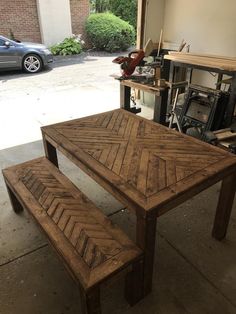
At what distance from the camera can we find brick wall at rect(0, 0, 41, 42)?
9696 mm

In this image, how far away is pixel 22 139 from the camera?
3.69 metres

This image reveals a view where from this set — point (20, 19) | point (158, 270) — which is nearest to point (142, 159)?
point (158, 270)

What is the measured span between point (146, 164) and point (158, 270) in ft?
2.33

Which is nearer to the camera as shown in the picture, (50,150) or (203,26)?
(50,150)

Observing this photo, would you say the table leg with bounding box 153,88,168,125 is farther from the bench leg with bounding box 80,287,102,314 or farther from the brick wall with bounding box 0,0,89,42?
the brick wall with bounding box 0,0,89,42

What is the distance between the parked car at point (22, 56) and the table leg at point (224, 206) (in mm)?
6876

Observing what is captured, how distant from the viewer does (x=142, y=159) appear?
178cm

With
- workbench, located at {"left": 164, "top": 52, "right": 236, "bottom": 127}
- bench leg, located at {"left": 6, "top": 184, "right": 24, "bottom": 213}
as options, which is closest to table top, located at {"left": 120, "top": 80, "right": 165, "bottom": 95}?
workbench, located at {"left": 164, "top": 52, "right": 236, "bottom": 127}

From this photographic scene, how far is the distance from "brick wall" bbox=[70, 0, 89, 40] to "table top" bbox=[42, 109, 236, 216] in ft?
34.1

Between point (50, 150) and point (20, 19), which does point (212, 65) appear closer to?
point (50, 150)

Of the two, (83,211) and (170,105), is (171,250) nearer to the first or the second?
(83,211)

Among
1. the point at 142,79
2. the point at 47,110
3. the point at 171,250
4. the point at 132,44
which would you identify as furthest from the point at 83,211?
the point at 132,44

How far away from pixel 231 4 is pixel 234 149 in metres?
2.35

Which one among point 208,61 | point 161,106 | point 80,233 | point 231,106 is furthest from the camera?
point 161,106
